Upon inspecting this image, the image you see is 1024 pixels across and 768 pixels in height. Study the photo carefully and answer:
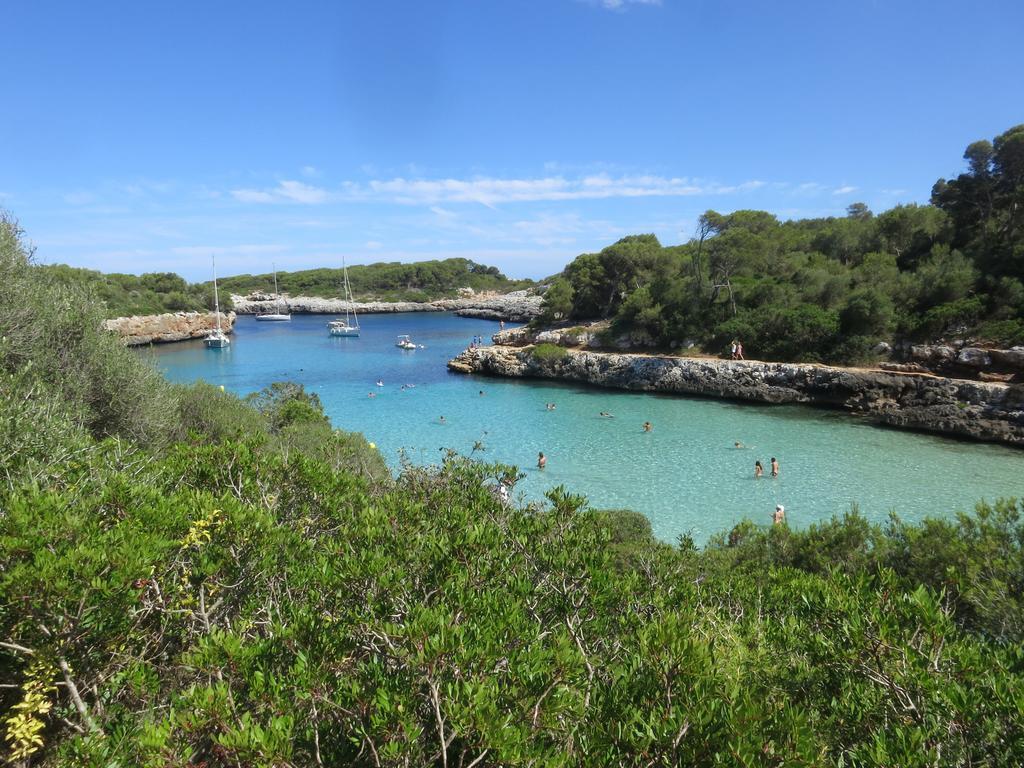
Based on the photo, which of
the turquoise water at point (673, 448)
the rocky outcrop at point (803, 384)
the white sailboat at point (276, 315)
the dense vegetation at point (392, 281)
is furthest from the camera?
the dense vegetation at point (392, 281)

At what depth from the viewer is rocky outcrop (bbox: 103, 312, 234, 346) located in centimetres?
6025

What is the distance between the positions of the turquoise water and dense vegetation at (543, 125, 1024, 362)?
715 centimetres

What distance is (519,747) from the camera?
8.89 ft

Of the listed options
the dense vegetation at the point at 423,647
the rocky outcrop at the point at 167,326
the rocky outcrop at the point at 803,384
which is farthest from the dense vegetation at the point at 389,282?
the dense vegetation at the point at 423,647

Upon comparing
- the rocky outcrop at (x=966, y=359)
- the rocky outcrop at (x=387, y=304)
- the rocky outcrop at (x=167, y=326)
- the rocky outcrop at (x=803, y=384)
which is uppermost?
the rocky outcrop at (x=387, y=304)

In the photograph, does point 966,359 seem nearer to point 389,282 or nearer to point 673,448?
point 673,448

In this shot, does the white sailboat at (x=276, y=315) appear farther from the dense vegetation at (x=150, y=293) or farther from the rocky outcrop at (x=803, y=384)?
the rocky outcrop at (x=803, y=384)

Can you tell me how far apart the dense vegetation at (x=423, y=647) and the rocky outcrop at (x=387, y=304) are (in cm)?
9079

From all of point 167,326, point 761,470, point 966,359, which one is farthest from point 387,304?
point 761,470

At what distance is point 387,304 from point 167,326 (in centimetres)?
4507

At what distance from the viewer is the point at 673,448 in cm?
2339

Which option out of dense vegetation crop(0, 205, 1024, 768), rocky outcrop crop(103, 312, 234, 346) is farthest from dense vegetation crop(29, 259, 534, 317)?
dense vegetation crop(0, 205, 1024, 768)

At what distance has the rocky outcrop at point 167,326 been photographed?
198 ft

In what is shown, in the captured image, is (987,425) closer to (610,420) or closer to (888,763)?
(610,420)
